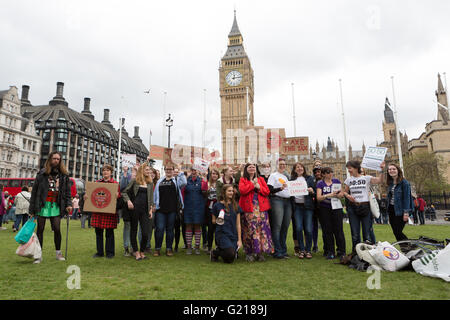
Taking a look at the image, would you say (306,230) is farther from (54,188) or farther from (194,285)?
(54,188)

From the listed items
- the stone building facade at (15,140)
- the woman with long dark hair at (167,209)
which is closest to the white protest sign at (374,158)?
the woman with long dark hair at (167,209)

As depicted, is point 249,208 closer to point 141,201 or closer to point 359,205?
point 359,205

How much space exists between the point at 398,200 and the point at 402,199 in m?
0.07

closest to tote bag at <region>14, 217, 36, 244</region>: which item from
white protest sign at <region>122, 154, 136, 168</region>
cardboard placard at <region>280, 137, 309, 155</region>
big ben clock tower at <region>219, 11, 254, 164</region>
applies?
white protest sign at <region>122, 154, 136, 168</region>

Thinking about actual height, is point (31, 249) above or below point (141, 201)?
below

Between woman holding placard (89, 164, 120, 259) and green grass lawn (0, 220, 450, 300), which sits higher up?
woman holding placard (89, 164, 120, 259)

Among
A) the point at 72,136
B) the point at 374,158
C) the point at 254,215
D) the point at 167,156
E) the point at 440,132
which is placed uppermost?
the point at 72,136

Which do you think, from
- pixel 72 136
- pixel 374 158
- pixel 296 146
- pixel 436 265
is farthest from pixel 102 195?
pixel 72 136

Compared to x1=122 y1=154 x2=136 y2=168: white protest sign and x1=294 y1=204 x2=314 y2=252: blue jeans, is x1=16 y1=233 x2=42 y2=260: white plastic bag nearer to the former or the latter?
x1=294 y1=204 x2=314 y2=252: blue jeans

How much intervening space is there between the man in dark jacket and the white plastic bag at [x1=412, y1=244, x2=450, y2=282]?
6.34 metres

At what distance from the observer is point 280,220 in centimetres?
605

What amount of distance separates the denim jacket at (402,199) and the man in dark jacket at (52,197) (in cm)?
658

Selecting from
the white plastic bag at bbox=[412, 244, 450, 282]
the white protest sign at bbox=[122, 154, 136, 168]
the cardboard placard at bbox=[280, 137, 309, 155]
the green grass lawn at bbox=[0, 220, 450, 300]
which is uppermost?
the cardboard placard at bbox=[280, 137, 309, 155]

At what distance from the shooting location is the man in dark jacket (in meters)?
5.41
